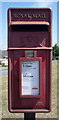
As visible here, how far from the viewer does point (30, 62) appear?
3346 millimetres

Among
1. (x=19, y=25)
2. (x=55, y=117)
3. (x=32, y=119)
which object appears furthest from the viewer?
(x=55, y=117)

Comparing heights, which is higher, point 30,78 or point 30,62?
point 30,62

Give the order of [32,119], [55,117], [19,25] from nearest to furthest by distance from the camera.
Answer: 1. [19,25]
2. [32,119]
3. [55,117]

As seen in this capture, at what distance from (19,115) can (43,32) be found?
2.66m

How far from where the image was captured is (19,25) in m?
3.27

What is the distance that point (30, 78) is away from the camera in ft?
11.1

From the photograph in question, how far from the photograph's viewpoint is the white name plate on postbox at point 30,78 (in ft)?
11.0

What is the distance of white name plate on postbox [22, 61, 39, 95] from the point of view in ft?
11.0

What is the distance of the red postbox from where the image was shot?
3318 millimetres

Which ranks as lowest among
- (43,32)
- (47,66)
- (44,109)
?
(44,109)

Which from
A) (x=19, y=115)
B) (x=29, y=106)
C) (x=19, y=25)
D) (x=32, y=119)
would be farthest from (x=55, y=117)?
(x=19, y=25)

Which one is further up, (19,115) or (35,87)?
(35,87)

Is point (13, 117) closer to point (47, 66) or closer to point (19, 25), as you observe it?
point (47, 66)

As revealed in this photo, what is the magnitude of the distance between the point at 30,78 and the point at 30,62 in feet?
0.81
